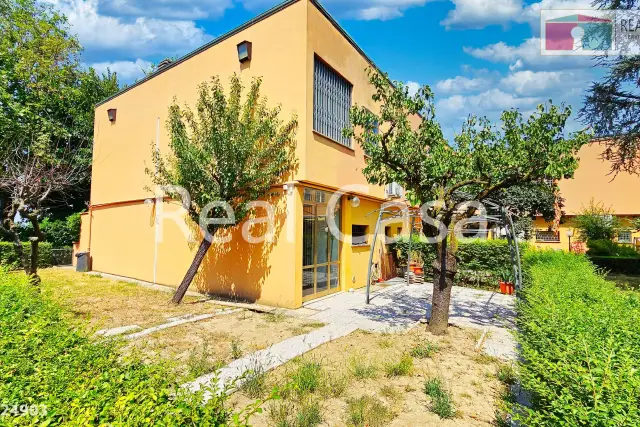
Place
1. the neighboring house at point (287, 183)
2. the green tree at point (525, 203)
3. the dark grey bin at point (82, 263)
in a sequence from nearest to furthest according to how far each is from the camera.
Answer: the neighboring house at point (287, 183), the dark grey bin at point (82, 263), the green tree at point (525, 203)

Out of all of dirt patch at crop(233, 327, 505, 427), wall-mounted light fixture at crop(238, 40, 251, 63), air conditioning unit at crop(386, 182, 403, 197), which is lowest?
dirt patch at crop(233, 327, 505, 427)

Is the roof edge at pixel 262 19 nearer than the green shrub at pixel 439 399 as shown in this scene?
No

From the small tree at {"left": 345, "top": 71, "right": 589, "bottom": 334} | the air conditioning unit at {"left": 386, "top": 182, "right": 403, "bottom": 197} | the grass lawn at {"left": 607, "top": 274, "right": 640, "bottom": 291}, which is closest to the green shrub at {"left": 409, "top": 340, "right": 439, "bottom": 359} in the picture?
the small tree at {"left": 345, "top": 71, "right": 589, "bottom": 334}

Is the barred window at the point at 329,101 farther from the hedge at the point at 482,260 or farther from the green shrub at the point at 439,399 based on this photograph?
the green shrub at the point at 439,399

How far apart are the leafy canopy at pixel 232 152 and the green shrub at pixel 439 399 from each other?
241 inches

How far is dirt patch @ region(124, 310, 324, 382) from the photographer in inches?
→ 207

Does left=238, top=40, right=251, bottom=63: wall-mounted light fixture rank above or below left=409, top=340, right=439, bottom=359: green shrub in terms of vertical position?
above

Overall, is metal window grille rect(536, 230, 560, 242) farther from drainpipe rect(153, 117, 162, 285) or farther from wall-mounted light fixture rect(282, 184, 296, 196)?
drainpipe rect(153, 117, 162, 285)

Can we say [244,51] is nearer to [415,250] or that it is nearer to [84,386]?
[84,386]

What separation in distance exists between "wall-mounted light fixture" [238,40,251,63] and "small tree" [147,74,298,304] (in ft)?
3.77

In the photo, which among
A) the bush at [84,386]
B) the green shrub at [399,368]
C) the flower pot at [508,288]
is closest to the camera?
the bush at [84,386]

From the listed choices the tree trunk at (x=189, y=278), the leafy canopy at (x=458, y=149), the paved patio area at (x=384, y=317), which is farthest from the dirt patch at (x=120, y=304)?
the leafy canopy at (x=458, y=149)

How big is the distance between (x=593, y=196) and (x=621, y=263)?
1317cm

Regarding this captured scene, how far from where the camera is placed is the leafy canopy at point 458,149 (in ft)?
18.2
